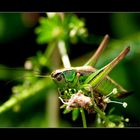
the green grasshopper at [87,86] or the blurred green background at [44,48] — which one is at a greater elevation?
the blurred green background at [44,48]

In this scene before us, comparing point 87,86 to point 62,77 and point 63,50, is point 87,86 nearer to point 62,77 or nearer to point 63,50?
point 62,77

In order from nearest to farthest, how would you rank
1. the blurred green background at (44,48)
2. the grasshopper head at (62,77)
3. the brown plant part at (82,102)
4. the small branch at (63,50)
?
the brown plant part at (82,102), the grasshopper head at (62,77), the small branch at (63,50), the blurred green background at (44,48)

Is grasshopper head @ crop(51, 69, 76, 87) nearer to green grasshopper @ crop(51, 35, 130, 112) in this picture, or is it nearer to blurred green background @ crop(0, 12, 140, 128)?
green grasshopper @ crop(51, 35, 130, 112)

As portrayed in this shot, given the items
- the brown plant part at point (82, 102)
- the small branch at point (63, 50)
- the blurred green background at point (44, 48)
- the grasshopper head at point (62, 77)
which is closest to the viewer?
the brown plant part at point (82, 102)

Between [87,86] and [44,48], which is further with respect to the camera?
[44,48]

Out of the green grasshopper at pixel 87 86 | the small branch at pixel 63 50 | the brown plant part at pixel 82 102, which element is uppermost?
the small branch at pixel 63 50

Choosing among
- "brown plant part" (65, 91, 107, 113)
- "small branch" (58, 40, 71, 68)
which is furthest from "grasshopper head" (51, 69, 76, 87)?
"small branch" (58, 40, 71, 68)

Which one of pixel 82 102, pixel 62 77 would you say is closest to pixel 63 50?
pixel 62 77

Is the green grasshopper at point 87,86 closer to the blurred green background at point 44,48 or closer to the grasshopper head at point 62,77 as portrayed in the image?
the grasshopper head at point 62,77

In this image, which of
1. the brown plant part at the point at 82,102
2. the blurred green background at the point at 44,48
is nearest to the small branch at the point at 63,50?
the blurred green background at the point at 44,48
